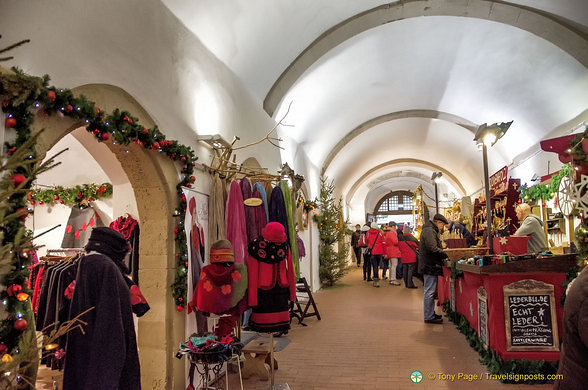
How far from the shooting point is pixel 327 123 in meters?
Answer: 9.52

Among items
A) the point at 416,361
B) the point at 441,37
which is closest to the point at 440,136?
the point at 441,37

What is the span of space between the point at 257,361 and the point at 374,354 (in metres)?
1.45

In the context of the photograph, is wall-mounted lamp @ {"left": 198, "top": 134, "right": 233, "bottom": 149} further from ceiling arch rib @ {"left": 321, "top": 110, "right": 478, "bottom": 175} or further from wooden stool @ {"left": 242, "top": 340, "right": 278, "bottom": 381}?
ceiling arch rib @ {"left": 321, "top": 110, "right": 478, "bottom": 175}

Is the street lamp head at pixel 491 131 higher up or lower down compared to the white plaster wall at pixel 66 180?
higher up

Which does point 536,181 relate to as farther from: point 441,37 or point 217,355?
point 217,355

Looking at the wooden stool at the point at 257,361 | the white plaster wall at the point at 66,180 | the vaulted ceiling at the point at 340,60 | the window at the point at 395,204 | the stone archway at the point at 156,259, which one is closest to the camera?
the vaulted ceiling at the point at 340,60

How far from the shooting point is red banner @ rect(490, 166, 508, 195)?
957cm

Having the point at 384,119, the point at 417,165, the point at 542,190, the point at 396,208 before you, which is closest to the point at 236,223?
the point at 542,190

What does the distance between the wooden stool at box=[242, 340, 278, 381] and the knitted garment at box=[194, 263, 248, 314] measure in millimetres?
681

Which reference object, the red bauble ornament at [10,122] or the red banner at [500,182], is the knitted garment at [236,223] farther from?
the red banner at [500,182]

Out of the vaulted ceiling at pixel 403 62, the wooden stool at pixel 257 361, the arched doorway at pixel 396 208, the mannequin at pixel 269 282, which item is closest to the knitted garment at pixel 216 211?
the mannequin at pixel 269 282

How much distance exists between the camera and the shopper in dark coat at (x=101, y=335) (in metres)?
2.12

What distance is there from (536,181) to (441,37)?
10.9 feet

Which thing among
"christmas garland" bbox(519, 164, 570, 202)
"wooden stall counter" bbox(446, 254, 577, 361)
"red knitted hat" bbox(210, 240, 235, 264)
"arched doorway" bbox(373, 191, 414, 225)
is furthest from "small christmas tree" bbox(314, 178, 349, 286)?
"arched doorway" bbox(373, 191, 414, 225)
